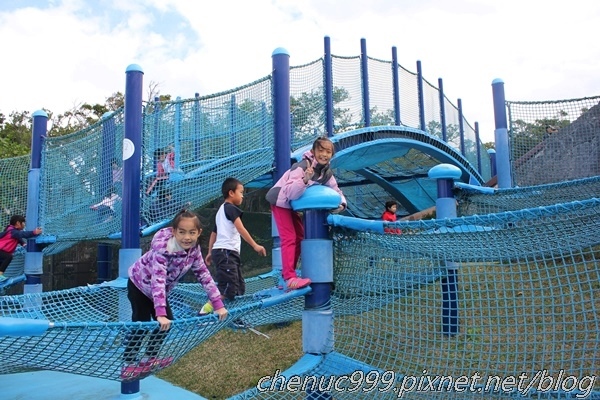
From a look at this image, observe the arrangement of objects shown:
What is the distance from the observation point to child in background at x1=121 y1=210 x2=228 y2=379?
2244 millimetres

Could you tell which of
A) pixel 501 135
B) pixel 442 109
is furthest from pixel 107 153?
pixel 442 109

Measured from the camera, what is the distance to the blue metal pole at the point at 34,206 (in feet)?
19.4

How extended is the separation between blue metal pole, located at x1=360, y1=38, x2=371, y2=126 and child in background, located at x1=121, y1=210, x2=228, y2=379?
466cm

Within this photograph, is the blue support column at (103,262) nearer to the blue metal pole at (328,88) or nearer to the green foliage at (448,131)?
the blue metal pole at (328,88)

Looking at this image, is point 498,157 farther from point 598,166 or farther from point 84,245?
point 84,245

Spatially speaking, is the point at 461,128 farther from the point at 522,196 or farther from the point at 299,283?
the point at 299,283

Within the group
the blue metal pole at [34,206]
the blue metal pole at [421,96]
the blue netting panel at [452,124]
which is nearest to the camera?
the blue metal pole at [34,206]

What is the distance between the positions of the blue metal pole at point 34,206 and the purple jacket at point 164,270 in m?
3.87

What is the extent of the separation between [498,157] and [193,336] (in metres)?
5.41

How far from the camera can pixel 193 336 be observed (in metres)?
2.29

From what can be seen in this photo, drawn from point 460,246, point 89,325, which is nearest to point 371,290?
point 460,246

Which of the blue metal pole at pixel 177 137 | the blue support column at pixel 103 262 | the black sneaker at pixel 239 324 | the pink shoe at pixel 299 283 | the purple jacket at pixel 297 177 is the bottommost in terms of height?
the black sneaker at pixel 239 324

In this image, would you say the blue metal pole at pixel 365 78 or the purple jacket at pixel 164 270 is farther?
the blue metal pole at pixel 365 78

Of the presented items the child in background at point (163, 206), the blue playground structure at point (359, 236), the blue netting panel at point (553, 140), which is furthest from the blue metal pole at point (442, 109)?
the child in background at point (163, 206)
